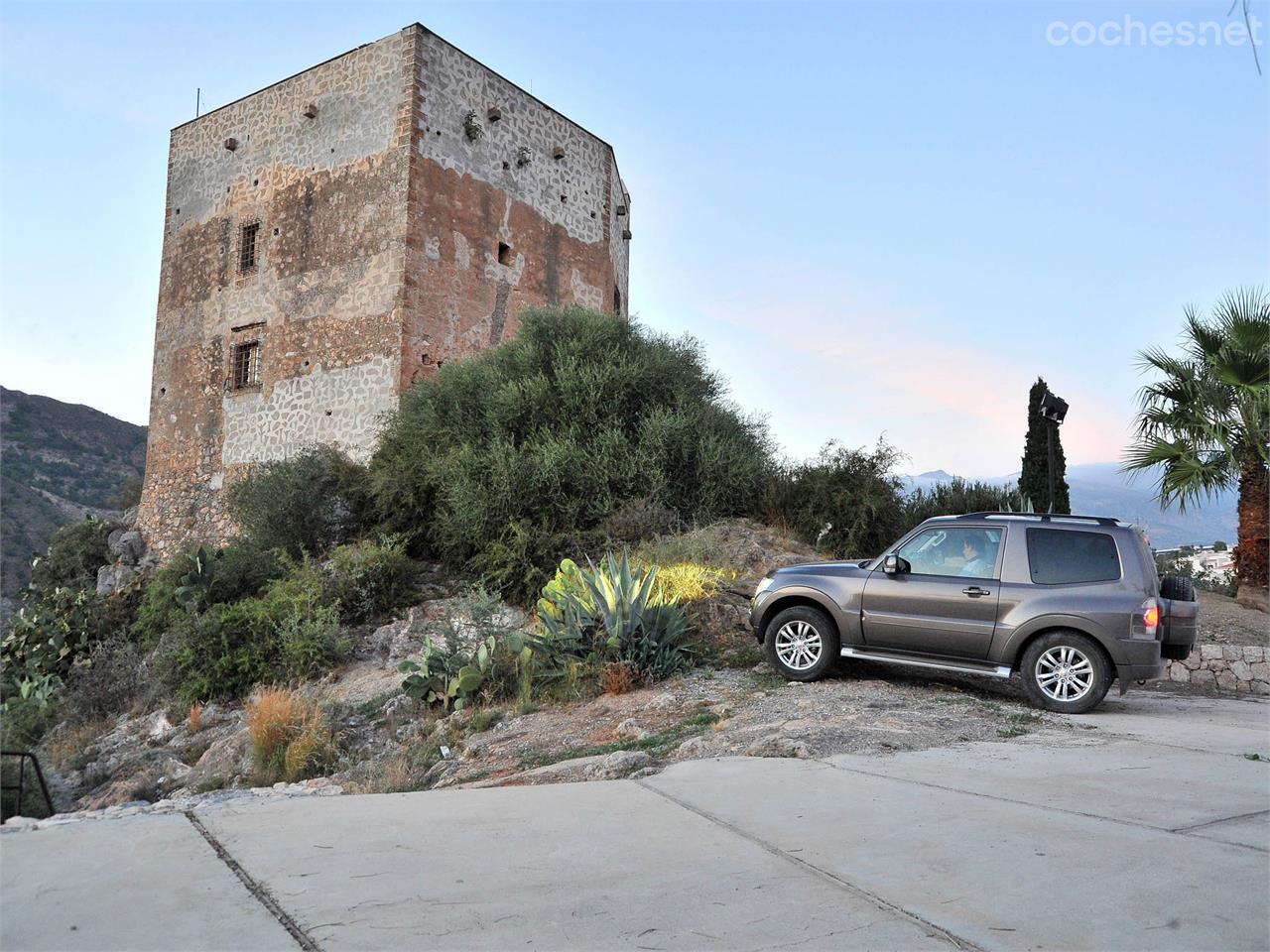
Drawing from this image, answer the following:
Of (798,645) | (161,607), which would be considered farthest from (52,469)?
(798,645)

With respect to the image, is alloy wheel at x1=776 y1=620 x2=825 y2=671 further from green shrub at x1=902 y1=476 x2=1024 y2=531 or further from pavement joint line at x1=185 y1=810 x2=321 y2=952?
green shrub at x1=902 y1=476 x2=1024 y2=531

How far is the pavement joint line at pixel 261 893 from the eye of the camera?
8.85ft

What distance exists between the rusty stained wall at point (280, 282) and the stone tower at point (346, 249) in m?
0.06

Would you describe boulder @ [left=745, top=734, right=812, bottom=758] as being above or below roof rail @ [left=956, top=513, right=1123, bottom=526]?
below

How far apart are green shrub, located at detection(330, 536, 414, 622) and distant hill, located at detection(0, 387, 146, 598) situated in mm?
26562

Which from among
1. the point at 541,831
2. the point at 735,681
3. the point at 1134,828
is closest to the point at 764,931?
the point at 541,831

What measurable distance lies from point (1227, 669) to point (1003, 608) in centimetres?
660

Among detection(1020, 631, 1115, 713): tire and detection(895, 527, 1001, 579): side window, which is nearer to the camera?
detection(1020, 631, 1115, 713): tire

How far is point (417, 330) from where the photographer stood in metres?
21.4

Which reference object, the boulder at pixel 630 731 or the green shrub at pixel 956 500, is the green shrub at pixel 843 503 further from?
the boulder at pixel 630 731

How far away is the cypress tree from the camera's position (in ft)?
65.1

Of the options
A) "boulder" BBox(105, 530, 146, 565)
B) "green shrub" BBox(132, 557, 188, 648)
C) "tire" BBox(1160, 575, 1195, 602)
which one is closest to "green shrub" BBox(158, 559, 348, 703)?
"green shrub" BBox(132, 557, 188, 648)

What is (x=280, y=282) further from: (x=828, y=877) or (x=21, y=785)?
(x=828, y=877)

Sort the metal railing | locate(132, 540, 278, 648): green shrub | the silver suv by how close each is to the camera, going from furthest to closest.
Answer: locate(132, 540, 278, 648): green shrub
the silver suv
the metal railing
